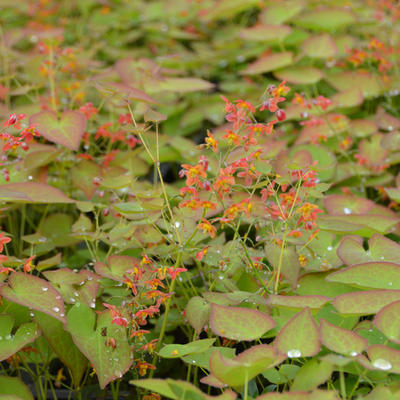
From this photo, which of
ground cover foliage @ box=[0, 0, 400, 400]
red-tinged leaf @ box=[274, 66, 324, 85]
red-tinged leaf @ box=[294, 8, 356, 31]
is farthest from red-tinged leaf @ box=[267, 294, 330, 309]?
red-tinged leaf @ box=[294, 8, 356, 31]

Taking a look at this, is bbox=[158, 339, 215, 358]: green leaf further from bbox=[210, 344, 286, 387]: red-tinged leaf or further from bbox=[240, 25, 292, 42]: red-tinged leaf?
bbox=[240, 25, 292, 42]: red-tinged leaf

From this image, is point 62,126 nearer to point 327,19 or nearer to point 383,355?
point 383,355

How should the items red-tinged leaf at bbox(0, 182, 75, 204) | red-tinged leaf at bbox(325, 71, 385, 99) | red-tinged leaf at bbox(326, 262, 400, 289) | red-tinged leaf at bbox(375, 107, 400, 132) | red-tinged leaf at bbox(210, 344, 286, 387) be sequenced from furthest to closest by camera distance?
red-tinged leaf at bbox(325, 71, 385, 99) < red-tinged leaf at bbox(375, 107, 400, 132) < red-tinged leaf at bbox(0, 182, 75, 204) < red-tinged leaf at bbox(326, 262, 400, 289) < red-tinged leaf at bbox(210, 344, 286, 387)

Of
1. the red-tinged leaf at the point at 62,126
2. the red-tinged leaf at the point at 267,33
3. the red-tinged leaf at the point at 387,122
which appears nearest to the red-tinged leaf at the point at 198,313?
the red-tinged leaf at the point at 62,126

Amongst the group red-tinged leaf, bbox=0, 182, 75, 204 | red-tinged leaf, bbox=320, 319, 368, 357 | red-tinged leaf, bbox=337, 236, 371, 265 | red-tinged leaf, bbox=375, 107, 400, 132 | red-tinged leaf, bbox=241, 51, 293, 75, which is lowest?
red-tinged leaf, bbox=375, 107, 400, 132

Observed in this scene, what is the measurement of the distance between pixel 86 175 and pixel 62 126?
142 millimetres

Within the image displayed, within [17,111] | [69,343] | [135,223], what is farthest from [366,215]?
[17,111]

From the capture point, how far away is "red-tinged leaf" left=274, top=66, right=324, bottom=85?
1855 millimetres

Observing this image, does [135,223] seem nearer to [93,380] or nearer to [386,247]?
[93,380]

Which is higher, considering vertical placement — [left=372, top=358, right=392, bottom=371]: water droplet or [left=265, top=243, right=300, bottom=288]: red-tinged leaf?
[left=372, top=358, right=392, bottom=371]: water droplet

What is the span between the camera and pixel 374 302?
924 mm

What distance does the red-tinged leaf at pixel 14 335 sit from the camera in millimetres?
914

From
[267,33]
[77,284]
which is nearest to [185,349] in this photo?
[77,284]

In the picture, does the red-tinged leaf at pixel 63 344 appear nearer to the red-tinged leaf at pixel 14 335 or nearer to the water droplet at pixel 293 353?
the red-tinged leaf at pixel 14 335
